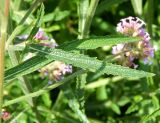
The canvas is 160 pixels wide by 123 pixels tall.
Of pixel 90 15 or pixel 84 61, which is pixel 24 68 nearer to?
pixel 84 61

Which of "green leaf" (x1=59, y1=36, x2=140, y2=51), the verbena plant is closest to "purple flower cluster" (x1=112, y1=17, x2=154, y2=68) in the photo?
the verbena plant

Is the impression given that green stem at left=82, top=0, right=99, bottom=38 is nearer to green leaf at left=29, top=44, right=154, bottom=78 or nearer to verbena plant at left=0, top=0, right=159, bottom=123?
verbena plant at left=0, top=0, right=159, bottom=123

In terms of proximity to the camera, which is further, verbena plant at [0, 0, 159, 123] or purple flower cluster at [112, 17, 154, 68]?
purple flower cluster at [112, 17, 154, 68]

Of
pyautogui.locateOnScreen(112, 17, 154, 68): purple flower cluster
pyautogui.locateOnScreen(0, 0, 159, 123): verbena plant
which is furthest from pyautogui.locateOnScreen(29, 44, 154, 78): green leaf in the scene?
pyautogui.locateOnScreen(112, 17, 154, 68): purple flower cluster

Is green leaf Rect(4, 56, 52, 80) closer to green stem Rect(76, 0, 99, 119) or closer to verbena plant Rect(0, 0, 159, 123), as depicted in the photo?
verbena plant Rect(0, 0, 159, 123)

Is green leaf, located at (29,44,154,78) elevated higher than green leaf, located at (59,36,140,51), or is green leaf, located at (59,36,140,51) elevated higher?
green leaf, located at (59,36,140,51)

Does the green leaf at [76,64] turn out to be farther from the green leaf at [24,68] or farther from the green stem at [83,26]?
the green stem at [83,26]

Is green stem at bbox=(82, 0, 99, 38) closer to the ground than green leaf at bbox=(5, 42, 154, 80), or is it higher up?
higher up

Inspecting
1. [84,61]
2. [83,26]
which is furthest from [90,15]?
[84,61]

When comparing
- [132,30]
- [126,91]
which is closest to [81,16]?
[132,30]
